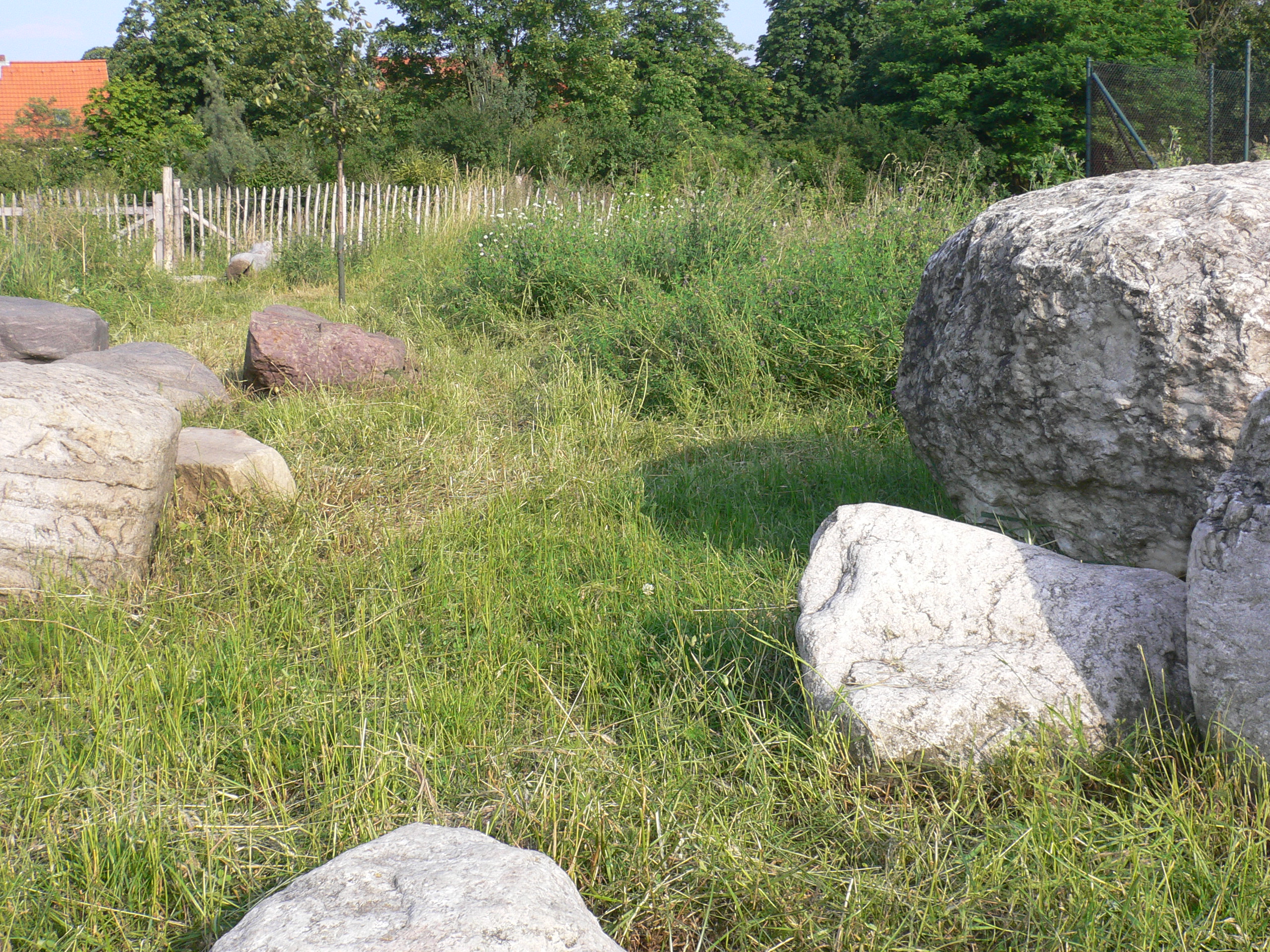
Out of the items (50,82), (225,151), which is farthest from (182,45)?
(225,151)

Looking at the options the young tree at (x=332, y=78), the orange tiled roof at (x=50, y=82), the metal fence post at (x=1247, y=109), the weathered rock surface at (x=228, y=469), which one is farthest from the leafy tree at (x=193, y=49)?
the weathered rock surface at (x=228, y=469)

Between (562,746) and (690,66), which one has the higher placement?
(690,66)

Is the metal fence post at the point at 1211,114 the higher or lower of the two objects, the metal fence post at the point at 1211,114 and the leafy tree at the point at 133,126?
the lower

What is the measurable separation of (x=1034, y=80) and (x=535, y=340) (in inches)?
790

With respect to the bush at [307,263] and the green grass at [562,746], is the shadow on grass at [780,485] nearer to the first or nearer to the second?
the green grass at [562,746]

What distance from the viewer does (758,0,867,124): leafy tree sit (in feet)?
104

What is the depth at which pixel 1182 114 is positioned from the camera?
13.5 meters

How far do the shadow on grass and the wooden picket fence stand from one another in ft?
22.9

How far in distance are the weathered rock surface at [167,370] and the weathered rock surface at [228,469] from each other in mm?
1355

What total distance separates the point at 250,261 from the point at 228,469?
29.4ft

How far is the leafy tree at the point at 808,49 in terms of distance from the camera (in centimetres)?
3169

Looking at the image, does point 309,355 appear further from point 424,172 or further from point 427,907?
point 424,172

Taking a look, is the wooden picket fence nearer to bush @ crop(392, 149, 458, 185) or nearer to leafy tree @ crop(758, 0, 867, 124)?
bush @ crop(392, 149, 458, 185)

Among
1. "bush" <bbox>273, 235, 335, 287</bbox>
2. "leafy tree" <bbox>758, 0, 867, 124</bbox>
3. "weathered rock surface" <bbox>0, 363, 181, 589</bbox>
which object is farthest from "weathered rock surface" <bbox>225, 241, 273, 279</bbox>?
"leafy tree" <bbox>758, 0, 867, 124</bbox>
